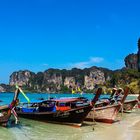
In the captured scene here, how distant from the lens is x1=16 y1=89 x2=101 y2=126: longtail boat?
96.8 feet

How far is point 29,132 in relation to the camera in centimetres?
2752

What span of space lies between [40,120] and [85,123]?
383 cm

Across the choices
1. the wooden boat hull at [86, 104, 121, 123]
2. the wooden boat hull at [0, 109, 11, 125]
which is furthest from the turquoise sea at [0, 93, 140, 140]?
the wooden boat hull at [86, 104, 121, 123]

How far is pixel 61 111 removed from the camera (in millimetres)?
30406

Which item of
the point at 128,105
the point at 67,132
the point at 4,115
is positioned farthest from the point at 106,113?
the point at 128,105

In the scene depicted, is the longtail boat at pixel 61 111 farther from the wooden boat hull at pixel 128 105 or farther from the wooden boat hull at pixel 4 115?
the wooden boat hull at pixel 128 105

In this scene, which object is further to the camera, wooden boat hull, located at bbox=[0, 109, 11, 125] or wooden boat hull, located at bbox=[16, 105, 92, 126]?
wooden boat hull, located at bbox=[16, 105, 92, 126]

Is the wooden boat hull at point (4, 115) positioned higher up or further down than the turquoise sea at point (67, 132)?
higher up

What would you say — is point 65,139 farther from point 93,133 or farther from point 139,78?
point 139,78

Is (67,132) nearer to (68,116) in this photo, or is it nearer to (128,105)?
(68,116)

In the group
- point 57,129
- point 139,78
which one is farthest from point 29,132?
point 139,78

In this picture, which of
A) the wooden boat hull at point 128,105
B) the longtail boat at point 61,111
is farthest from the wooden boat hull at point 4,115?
the wooden boat hull at point 128,105

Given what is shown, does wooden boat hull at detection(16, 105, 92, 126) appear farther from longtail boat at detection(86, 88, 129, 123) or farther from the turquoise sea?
longtail boat at detection(86, 88, 129, 123)

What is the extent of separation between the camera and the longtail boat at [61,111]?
96.8 ft
